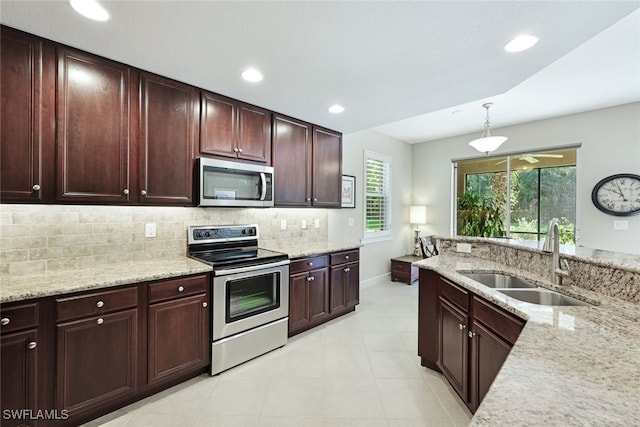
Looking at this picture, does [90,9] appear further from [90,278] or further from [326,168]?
[326,168]

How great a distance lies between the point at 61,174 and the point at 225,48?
139 centimetres

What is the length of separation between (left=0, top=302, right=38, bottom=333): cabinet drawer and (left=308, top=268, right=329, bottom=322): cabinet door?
84.3 inches

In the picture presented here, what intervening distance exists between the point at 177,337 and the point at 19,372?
0.82m

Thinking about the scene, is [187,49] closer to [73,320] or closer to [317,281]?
[73,320]

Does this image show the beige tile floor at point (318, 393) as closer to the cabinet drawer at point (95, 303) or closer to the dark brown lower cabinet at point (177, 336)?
the dark brown lower cabinet at point (177, 336)

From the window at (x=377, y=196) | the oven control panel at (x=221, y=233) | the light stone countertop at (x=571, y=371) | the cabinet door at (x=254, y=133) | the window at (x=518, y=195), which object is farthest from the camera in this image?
the window at (x=377, y=196)

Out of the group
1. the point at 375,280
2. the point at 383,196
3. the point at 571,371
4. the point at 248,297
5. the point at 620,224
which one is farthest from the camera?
the point at 383,196

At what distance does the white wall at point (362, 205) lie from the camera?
4.50m

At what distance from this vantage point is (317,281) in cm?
315

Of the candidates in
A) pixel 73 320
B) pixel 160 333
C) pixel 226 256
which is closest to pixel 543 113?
pixel 226 256

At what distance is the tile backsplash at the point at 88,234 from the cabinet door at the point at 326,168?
44.3 inches

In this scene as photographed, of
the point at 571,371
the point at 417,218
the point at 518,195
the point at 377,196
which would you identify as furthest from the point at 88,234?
the point at 518,195

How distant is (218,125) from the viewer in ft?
8.58

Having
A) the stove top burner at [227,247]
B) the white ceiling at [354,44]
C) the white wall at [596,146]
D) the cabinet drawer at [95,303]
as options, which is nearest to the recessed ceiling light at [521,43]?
the white ceiling at [354,44]
